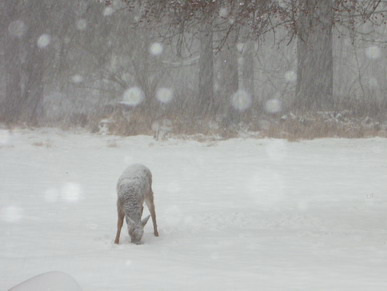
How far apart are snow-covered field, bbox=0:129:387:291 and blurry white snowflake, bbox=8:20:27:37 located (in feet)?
21.4

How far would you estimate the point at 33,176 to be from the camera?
45.1 feet

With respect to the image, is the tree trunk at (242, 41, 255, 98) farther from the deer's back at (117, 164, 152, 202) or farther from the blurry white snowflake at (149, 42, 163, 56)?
the deer's back at (117, 164, 152, 202)

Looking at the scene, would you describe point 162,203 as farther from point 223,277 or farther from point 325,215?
point 223,277

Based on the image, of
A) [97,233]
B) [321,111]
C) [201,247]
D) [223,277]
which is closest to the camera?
[223,277]

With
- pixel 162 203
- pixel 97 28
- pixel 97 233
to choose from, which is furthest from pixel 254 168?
pixel 97 28

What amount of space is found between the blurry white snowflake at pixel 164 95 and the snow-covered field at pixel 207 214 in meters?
5.32

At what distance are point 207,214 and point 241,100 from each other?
13892mm

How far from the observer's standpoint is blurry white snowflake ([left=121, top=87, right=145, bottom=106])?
2366 centimetres

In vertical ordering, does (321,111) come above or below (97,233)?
above

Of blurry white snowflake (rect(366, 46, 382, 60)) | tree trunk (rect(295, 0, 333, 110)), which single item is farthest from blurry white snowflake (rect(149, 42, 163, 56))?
blurry white snowflake (rect(366, 46, 382, 60))

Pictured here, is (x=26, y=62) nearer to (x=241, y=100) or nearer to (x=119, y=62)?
(x=119, y=62)

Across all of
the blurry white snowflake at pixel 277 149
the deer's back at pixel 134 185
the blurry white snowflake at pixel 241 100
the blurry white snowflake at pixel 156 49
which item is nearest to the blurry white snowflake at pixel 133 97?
the blurry white snowflake at pixel 156 49

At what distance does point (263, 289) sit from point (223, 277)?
2.01 ft

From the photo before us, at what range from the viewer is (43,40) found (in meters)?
24.2
